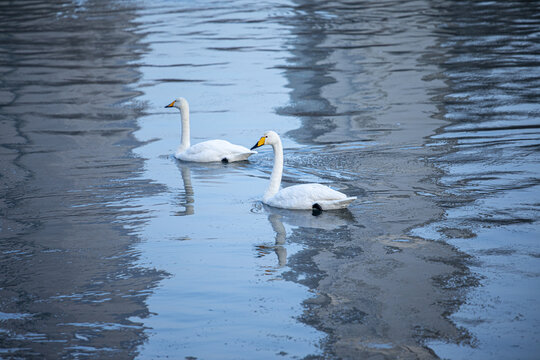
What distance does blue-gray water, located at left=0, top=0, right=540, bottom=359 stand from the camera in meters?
7.91

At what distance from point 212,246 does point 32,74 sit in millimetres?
17193

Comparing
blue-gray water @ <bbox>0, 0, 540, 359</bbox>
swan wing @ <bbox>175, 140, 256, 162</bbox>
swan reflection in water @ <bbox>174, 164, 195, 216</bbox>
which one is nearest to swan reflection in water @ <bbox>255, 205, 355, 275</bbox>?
blue-gray water @ <bbox>0, 0, 540, 359</bbox>

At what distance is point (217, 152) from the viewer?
48.1 ft

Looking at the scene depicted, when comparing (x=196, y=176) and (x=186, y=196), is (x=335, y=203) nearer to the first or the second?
(x=186, y=196)

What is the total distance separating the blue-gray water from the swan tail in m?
0.16

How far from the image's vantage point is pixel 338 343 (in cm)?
754

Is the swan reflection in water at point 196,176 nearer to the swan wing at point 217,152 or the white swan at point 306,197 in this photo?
the swan wing at point 217,152

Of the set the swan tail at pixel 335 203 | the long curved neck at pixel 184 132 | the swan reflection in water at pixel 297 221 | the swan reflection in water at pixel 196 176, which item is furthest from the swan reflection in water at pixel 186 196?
the swan tail at pixel 335 203

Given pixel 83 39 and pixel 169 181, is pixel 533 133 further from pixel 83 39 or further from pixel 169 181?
pixel 83 39

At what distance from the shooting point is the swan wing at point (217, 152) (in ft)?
47.9

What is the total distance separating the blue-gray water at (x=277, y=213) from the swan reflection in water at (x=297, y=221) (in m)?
0.04

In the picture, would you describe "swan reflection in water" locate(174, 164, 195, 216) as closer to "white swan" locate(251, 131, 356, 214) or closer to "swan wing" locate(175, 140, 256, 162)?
"swan wing" locate(175, 140, 256, 162)

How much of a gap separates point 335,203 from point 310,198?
0.38 m

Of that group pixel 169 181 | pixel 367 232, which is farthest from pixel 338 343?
pixel 169 181
